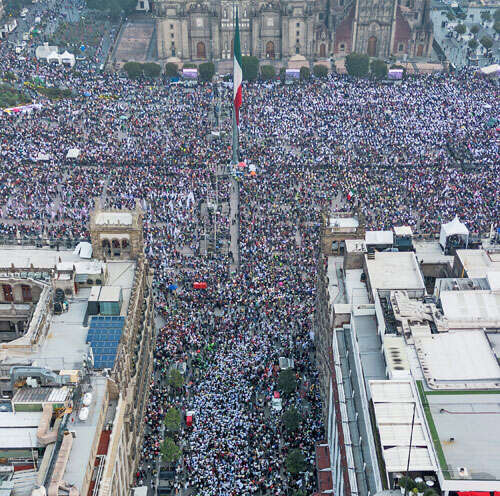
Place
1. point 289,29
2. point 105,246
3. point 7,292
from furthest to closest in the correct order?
point 289,29, point 105,246, point 7,292

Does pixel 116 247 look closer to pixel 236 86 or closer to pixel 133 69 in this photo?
pixel 236 86

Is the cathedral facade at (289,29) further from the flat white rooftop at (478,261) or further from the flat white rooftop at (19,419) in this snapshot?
the flat white rooftop at (19,419)

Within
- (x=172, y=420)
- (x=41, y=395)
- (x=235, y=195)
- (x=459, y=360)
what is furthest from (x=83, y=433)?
A: (x=235, y=195)

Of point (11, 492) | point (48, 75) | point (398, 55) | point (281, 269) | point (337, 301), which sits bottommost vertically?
point (11, 492)

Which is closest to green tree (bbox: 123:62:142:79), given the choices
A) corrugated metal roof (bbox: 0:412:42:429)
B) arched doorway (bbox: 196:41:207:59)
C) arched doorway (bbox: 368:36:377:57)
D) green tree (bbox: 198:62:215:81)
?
green tree (bbox: 198:62:215:81)

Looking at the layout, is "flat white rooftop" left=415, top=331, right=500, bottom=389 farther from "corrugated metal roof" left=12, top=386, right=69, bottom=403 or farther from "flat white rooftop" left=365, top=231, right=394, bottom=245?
"corrugated metal roof" left=12, top=386, right=69, bottom=403

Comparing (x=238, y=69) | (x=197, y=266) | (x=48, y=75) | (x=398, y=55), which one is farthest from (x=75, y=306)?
(x=398, y=55)

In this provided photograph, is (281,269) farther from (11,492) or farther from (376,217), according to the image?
(11,492)
